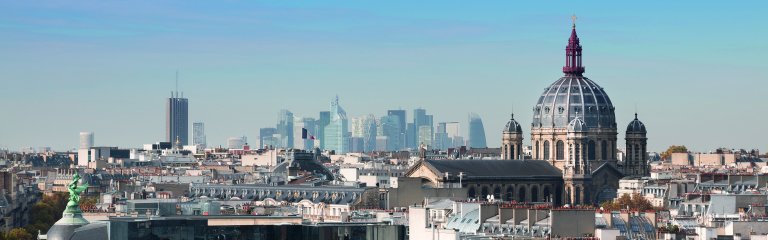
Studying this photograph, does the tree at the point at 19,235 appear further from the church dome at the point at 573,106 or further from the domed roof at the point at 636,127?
the domed roof at the point at 636,127

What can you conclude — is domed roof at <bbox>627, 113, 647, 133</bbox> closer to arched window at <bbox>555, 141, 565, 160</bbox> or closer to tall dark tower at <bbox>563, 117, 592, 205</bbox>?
tall dark tower at <bbox>563, 117, 592, 205</bbox>

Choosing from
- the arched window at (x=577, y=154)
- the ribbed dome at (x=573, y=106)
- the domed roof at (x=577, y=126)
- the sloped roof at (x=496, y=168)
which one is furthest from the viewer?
the ribbed dome at (x=573, y=106)

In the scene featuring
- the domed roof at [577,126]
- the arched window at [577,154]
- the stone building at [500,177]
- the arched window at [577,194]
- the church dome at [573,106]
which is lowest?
the arched window at [577,194]

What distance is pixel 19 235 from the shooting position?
10650cm

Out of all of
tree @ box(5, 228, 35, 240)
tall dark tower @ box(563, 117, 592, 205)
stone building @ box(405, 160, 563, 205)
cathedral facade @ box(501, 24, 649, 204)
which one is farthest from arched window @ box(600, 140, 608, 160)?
tree @ box(5, 228, 35, 240)

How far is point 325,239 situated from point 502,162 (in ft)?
387

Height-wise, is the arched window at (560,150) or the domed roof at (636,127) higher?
the domed roof at (636,127)

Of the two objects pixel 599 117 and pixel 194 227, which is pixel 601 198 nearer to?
pixel 599 117

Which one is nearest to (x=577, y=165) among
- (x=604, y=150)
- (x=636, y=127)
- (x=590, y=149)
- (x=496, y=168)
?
(x=590, y=149)

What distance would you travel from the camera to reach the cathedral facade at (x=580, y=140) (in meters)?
186

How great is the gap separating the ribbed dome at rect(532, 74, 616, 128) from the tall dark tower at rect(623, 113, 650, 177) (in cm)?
140

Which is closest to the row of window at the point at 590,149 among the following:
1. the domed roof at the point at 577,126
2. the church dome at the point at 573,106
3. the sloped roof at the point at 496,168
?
the church dome at the point at 573,106

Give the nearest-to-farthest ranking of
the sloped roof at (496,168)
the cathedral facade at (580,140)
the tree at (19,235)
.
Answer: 1. the tree at (19,235)
2. the sloped roof at (496,168)
3. the cathedral facade at (580,140)

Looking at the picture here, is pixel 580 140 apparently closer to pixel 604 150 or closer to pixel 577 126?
pixel 577 126
